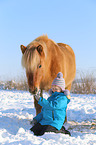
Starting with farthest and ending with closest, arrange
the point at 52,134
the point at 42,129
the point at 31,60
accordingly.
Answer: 1. the point at 31,60
2. the point at 42,129
3. the point at 52,134

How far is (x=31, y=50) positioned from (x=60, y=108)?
1.19 metres

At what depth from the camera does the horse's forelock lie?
10.2 ft

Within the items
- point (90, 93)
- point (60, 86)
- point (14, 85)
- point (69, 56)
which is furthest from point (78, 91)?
point (60, 86)

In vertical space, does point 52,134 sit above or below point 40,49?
below

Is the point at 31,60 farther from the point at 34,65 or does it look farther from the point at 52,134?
the point at 52,134

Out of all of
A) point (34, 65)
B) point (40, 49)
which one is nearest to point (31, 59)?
point (34, 65)

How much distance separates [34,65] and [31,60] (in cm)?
11

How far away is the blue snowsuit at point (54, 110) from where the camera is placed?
2.86 m

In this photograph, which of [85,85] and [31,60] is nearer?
[31,60]

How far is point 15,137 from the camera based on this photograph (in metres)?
2.52

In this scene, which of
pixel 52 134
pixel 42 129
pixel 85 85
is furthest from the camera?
pixel 85 85

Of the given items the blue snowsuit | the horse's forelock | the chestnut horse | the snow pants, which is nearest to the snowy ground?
the snow pants

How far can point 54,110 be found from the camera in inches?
115

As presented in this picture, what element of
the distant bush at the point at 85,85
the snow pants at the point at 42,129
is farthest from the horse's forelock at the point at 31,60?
the distant bush at the point at 85,85
